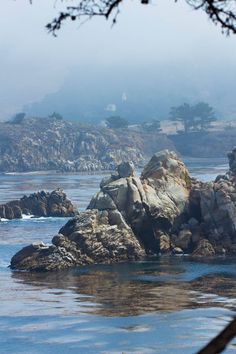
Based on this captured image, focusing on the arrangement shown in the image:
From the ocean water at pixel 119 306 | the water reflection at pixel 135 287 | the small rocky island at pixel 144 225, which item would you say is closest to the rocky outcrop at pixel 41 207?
the small rocky island at pixel 144 225

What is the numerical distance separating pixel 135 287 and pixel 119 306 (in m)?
7.39

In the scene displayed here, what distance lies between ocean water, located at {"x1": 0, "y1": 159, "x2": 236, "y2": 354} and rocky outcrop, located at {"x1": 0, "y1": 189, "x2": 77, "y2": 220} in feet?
107

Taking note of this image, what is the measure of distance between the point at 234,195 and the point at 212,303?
1104 inches

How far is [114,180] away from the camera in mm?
78938

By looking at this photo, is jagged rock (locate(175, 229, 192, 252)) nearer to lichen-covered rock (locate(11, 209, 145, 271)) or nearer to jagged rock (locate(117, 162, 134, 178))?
lichen-covered rock (locate(11, 209, 145, 271))

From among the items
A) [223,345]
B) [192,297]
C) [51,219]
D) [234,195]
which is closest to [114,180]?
[234,195]

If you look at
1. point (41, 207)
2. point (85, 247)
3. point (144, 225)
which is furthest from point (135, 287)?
point (41, 207)

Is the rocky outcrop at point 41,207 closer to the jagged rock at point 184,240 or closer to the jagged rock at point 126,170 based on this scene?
the jagged rock at point 126,170

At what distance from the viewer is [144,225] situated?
7094cm

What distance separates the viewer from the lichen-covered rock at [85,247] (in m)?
62.6

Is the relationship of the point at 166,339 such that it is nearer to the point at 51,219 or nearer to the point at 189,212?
the point at 189,212

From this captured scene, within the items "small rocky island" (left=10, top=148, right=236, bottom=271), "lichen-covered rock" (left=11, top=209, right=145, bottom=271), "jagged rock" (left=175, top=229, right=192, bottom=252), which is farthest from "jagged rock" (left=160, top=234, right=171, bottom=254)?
"lichen-covered rock" (left=11, top=209, right=145, bottom=271)

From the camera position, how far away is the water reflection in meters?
45.7

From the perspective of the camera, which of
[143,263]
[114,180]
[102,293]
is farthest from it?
[114,180]
